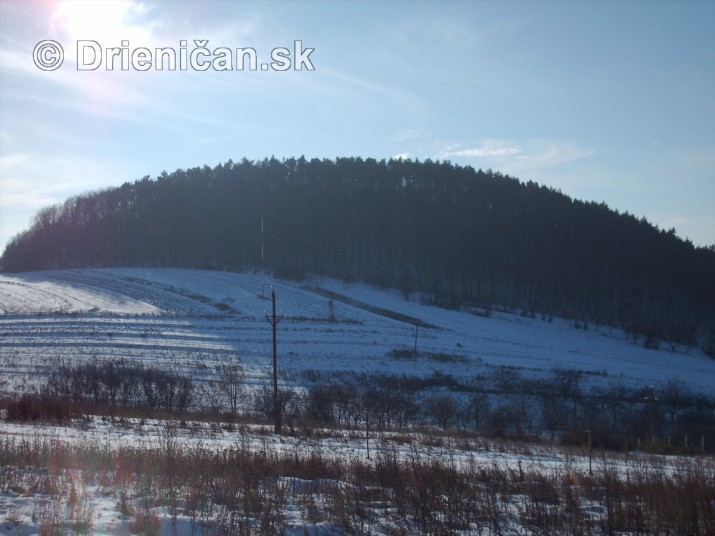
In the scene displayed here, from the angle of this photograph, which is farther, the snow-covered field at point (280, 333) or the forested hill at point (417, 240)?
the forested hill at point (417, 240)

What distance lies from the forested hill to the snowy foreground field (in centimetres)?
2844

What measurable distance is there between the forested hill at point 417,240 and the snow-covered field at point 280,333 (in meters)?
9.75

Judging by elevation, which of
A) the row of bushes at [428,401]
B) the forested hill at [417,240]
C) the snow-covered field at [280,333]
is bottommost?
the row of bushes at [428,401]

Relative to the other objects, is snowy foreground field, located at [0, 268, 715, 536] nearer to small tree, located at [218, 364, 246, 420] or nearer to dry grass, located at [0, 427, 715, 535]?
dry grass, located at [0, 427, 715, 535]

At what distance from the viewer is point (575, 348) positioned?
5894 cm

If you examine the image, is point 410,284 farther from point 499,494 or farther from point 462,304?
point 499,494

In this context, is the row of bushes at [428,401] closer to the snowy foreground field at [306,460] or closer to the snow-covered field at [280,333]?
the snowy foreground field at [306,460]

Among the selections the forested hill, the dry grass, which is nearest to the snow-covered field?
the forested hill

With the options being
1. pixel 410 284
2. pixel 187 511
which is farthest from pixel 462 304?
pixel 187 511

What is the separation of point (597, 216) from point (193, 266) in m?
62.0

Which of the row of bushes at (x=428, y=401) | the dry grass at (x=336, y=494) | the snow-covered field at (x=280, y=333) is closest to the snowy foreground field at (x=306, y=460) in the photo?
the dry grass at (x=336, y=494)

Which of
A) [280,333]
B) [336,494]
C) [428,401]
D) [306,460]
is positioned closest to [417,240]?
[280,333]

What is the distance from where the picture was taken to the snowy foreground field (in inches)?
331

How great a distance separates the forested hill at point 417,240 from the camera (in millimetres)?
84625
